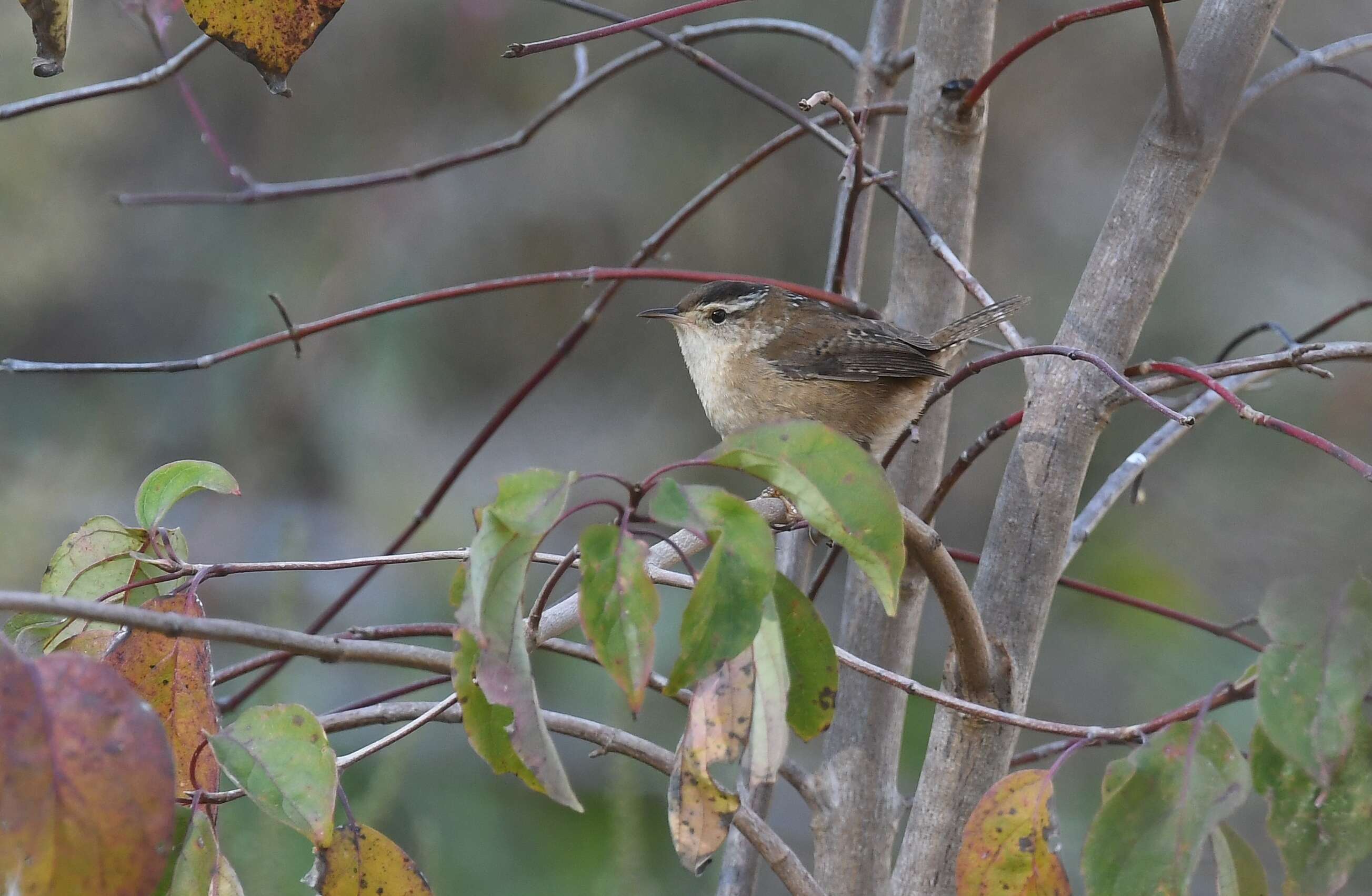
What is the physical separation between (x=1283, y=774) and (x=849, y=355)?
225cm

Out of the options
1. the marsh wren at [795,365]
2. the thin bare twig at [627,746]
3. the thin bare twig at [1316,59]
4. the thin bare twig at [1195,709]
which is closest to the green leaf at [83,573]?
the thin bare twig at [627,746]

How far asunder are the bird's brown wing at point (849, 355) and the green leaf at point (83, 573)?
6.53ft

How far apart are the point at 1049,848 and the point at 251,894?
2268 mm

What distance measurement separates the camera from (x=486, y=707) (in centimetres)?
124

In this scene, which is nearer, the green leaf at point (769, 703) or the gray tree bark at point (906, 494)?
the green leaf at point (769, 703)

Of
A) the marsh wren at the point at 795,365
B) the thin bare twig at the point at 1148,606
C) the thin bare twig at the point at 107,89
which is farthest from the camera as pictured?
the marsh wren at the point at 795,365

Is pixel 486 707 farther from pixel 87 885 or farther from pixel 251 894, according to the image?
pixel 251 894

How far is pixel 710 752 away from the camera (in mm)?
1179

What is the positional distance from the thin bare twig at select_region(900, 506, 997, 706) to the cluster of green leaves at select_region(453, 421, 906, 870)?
15.8 inches

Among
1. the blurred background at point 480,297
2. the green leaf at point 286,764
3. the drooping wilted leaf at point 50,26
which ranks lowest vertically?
the blurred background at point 480,297

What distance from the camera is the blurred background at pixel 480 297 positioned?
6.34 m

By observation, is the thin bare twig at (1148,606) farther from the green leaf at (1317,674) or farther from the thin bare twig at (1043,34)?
the green leaf at (1317,674)

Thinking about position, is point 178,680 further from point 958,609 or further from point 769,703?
point 958,609

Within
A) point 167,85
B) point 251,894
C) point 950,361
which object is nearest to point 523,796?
point 251,894
